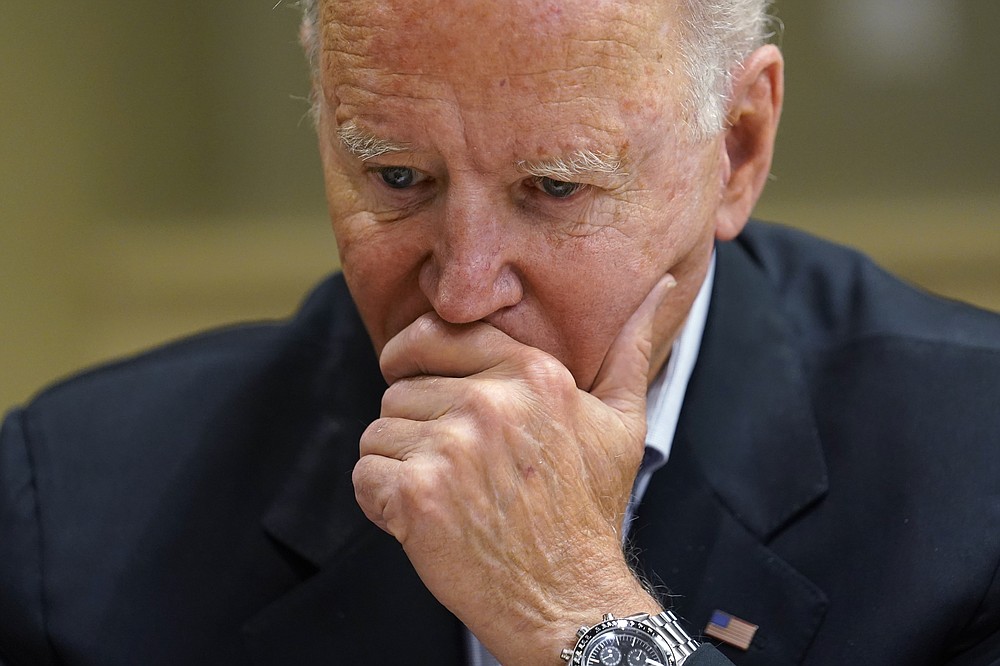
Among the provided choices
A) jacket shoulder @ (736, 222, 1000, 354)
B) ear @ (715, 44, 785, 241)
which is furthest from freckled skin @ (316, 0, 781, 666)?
jacket shoulder @ (736, 222, 1000, 354)

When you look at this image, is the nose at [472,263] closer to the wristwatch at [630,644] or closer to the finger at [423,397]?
the finger at [423,397]

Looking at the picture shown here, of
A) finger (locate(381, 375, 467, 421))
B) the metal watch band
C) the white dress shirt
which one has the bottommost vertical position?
the metal watch band

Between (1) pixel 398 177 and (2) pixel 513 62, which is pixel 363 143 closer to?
(1) pixel 398 177

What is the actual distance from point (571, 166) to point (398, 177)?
0.92 feet

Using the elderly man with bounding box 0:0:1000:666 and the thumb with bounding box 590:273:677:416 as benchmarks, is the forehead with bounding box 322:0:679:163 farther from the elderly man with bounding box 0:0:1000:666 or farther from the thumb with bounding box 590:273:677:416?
the thumb with bounding box 590:273:677:416

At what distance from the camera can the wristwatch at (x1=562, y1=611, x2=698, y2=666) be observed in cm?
172

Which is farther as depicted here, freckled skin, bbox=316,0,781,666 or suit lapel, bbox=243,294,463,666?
suit lapel, bbox=243,294,463,666

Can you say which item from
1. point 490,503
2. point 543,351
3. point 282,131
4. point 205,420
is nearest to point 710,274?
point 543,351

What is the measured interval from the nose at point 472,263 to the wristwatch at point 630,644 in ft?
1.60

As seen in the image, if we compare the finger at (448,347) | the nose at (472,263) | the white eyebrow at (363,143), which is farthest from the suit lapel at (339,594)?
the white eyebrow at (363,143)

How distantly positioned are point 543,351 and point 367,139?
411 millimetres

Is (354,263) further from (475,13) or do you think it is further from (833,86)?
(833,86)

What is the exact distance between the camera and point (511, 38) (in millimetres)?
1682

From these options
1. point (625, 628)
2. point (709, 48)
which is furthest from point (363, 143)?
point (625, 628)
